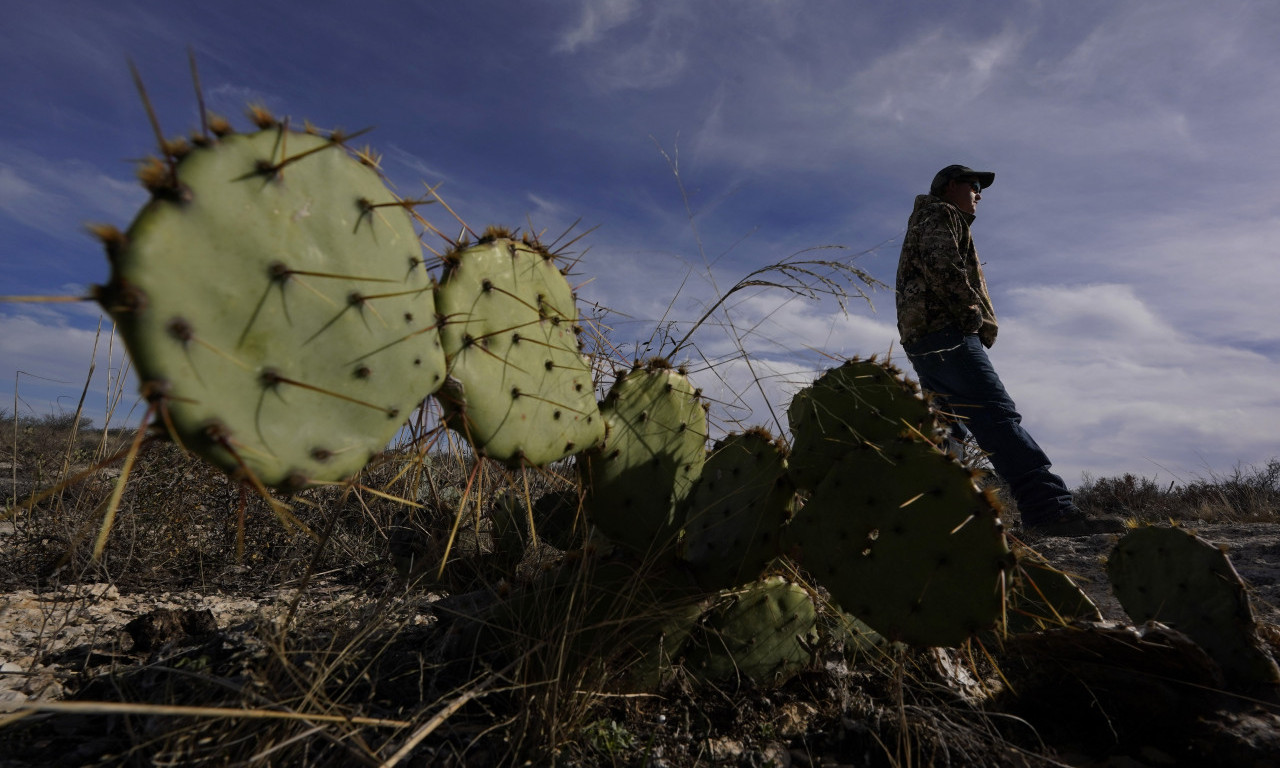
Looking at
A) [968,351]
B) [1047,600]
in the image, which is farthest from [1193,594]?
[968,351]

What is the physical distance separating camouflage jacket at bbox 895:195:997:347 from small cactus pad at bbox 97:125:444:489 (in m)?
3.60

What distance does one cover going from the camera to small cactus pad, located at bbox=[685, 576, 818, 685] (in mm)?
1931

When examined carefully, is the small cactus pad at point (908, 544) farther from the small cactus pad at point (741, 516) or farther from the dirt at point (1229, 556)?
the dirt at point (1229, 556)

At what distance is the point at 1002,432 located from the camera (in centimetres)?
423

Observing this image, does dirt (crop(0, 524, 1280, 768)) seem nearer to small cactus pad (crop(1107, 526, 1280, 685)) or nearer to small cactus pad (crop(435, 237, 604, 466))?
small cactus pad (crop(1107, 526, 1280, 685))

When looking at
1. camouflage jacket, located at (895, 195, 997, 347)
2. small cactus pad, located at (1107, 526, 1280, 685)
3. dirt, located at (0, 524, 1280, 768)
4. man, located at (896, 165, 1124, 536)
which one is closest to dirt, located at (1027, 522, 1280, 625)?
man, located at (896, 165, 1124, 536)

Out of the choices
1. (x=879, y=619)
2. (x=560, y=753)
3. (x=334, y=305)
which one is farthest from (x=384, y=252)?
(x=879, y=619)

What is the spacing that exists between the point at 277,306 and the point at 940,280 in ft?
12.9

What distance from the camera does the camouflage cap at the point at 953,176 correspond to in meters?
4.69

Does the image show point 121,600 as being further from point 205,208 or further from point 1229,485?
point 1229,485

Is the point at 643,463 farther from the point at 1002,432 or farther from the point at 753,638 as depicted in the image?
the point at 1002,432

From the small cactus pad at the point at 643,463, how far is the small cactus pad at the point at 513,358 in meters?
0.11

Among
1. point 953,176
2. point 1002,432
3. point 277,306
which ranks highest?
point 953,176

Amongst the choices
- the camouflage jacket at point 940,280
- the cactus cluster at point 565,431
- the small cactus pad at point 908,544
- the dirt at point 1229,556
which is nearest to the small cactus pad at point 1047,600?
the cactus cluster at point 565,431
